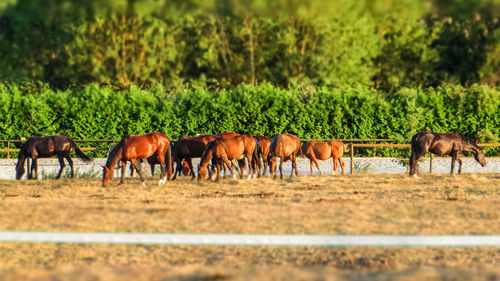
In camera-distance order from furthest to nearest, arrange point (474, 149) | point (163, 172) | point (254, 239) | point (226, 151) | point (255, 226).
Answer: point (474, 149)
point (226, 151)
point (163, 172)
point (255, 226)
point (254, 239)

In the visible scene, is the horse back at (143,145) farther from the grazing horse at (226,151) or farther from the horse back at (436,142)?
the horse back at (436,142)

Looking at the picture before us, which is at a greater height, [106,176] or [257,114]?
[257,114]

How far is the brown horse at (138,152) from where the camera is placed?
741 inches

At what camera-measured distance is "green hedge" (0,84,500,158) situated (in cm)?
3406

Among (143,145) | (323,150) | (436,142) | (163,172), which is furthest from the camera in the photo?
(323,150)

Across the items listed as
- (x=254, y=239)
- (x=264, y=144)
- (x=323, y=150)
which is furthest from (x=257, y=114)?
(x=254, y=239)

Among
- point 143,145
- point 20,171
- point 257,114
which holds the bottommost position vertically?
point 20,171

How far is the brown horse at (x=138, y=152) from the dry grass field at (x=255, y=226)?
1.36 metres

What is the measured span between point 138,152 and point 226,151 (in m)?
2.72

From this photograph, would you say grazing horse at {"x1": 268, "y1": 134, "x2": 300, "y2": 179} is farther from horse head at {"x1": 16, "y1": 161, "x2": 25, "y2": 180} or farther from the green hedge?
the green hedge

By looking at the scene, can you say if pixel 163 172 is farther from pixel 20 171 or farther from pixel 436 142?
pixel 436 142

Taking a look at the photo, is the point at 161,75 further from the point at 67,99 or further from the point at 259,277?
the point at 259,277

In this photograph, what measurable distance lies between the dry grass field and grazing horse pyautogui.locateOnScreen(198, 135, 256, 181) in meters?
2.43

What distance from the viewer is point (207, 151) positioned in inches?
795
